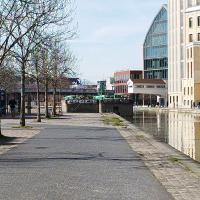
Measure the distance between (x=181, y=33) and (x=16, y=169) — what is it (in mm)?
121106

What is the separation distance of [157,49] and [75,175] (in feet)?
557

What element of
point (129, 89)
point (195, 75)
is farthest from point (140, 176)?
point (129, 89)

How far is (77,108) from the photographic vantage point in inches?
3932

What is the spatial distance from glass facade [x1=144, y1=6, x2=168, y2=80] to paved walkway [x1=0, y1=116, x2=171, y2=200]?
518 ft

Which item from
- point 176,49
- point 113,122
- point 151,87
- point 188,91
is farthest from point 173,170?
point 151,87

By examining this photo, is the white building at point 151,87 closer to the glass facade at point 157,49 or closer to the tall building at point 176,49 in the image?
the glass facade at point 157,49

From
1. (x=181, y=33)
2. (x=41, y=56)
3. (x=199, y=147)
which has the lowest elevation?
(x=199, y=147)

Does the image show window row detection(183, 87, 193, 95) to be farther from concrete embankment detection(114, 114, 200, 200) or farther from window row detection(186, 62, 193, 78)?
concrete embankment detection(114, 114, 200, 200)

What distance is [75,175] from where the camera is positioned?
1342cm

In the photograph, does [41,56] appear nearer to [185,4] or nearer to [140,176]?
[140,176]

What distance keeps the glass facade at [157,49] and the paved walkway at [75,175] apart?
518 ft

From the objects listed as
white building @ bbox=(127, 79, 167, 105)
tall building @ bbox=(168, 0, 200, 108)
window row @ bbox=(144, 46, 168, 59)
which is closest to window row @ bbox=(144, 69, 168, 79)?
window row @ bbox=(144, 46, 168, 59)

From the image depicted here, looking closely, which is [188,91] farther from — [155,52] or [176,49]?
[155,52]

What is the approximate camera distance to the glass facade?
177 meters
